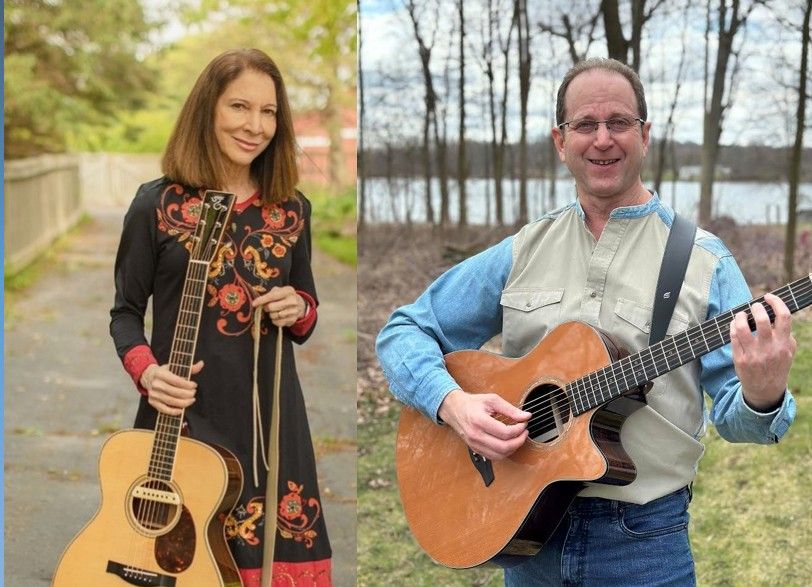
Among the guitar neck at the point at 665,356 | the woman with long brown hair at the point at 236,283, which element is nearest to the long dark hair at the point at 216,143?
the woman with long brown hair at the point at 236,283

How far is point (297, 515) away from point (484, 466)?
0.80 meters

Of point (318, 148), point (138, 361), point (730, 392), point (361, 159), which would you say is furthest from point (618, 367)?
point (361, 159)

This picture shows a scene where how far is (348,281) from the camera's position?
3.25m

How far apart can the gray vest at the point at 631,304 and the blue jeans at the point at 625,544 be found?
4 centimetres

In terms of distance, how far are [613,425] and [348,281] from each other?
1.32 metres

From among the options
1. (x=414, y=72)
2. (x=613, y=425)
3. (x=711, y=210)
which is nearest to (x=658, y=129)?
(x=711, y=210)

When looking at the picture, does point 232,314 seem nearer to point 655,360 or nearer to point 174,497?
point 174,497

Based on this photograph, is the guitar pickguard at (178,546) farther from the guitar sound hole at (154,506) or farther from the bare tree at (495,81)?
the bare tree at (495,81)

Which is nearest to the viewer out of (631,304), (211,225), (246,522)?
(631,304)

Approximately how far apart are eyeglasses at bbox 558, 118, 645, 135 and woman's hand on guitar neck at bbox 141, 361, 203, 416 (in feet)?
3.86

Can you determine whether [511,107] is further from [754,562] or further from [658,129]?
[754,562]

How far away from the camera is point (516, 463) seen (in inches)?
87.5

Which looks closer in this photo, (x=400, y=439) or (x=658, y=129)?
(x=400, y=439)

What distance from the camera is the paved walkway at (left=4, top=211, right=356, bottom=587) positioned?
308cm
